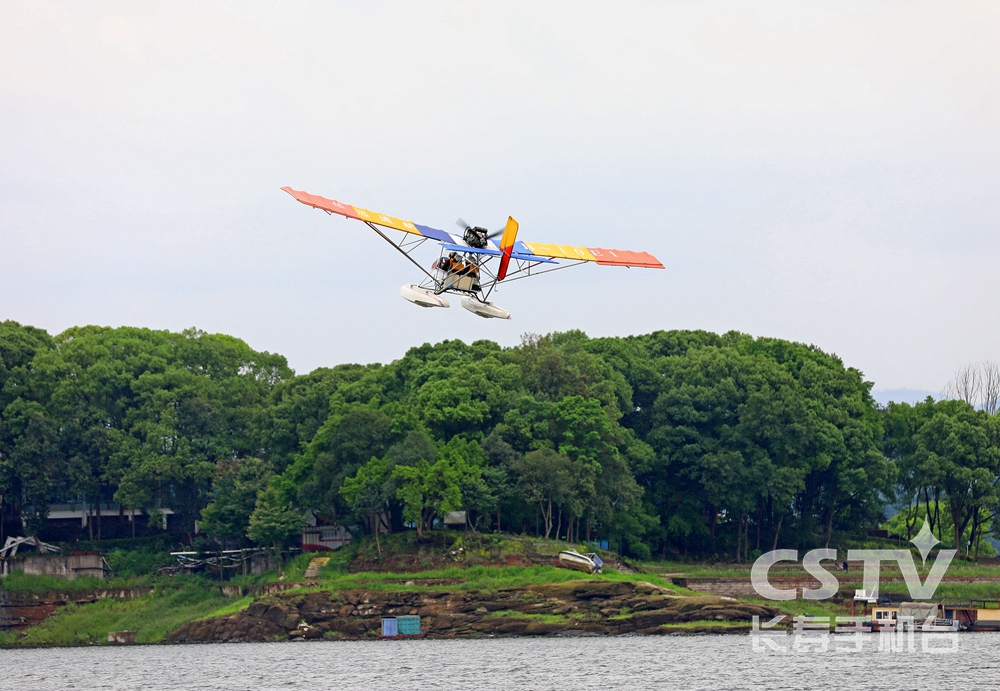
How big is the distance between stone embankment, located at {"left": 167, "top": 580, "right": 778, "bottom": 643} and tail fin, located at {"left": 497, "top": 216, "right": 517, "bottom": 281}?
22.4m

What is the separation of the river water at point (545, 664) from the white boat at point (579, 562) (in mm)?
5514

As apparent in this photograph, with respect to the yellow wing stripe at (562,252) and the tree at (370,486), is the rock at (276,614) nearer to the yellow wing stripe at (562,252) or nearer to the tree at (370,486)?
the tree at (370,486)

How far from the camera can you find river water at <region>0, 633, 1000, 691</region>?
49.8 m

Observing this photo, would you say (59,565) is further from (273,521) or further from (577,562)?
(577,562)

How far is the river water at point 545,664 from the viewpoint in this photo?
49781mm

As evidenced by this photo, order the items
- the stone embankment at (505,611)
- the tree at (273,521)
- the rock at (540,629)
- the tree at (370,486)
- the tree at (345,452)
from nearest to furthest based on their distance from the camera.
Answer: the rock at (540,629), the stone embankment at (505,611), the tree at (370,486), the tree at (345,452), the tree at (273,521)

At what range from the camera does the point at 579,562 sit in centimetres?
7062

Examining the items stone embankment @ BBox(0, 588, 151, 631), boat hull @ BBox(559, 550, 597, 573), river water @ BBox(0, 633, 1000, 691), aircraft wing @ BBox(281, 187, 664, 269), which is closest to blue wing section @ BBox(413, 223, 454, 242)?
aircraft wing @ BBox(281, 187, 664, 269)

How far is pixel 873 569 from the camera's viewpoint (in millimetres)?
76312

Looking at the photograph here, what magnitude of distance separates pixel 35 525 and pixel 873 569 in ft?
155

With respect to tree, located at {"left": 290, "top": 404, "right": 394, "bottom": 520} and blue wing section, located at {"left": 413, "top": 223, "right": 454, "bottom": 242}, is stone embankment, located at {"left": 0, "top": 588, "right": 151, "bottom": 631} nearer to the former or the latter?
tree, located at {"left": 290, "top": 404, "right": 394, "bottom": 520}

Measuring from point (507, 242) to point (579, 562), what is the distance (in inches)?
1010

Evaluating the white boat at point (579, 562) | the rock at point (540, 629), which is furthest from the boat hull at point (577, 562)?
the rock at point (540, 629)

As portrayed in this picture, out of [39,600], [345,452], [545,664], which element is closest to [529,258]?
[545,664]
